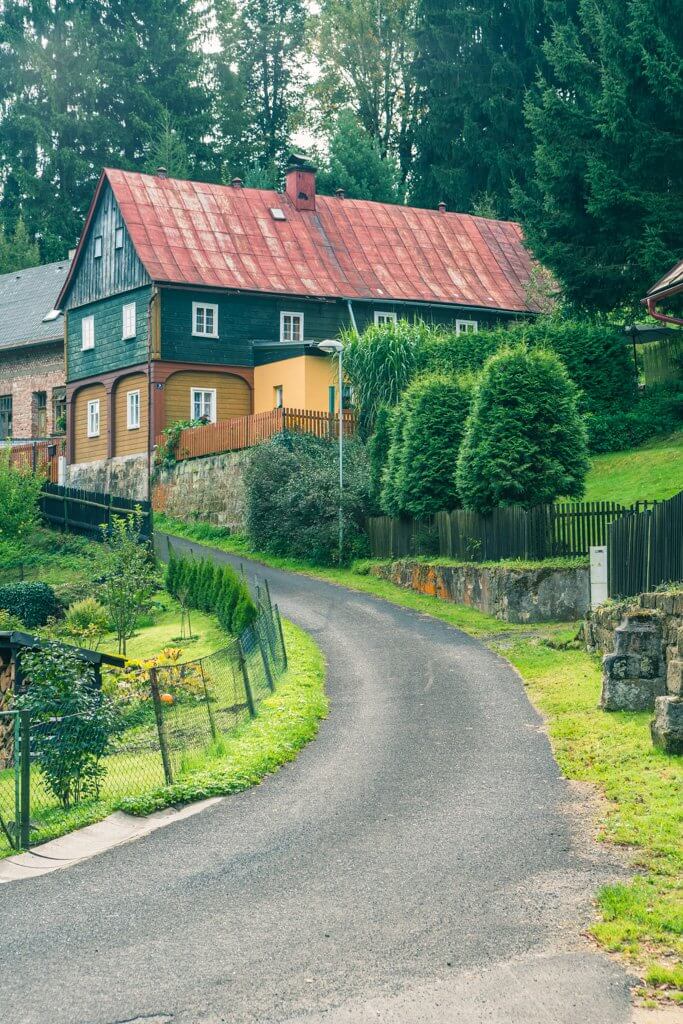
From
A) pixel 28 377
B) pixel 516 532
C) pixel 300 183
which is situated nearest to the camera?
pixel 516 532

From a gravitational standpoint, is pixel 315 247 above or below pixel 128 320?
above

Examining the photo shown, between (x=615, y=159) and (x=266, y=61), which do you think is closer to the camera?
(x=615, y=159)

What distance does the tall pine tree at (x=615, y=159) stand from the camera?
36.8 meters

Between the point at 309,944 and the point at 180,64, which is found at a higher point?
the point at 180,64

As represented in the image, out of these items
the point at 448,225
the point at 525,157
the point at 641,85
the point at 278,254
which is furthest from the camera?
the point at 525,157

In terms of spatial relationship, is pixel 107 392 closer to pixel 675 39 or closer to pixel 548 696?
pixel 675 39

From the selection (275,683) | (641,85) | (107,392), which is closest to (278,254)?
(107,392)

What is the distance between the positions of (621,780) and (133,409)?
113 feet

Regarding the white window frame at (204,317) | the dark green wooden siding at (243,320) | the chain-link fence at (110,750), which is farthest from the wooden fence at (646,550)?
the white window frame at (204,317)

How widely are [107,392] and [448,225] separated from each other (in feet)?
49.3

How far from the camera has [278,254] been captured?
47.5 meters

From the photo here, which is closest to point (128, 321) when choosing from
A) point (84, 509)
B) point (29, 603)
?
point (84, 509)

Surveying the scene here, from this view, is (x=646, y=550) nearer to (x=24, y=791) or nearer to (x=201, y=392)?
(x=24, y=791)

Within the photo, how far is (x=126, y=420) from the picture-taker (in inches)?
1826
